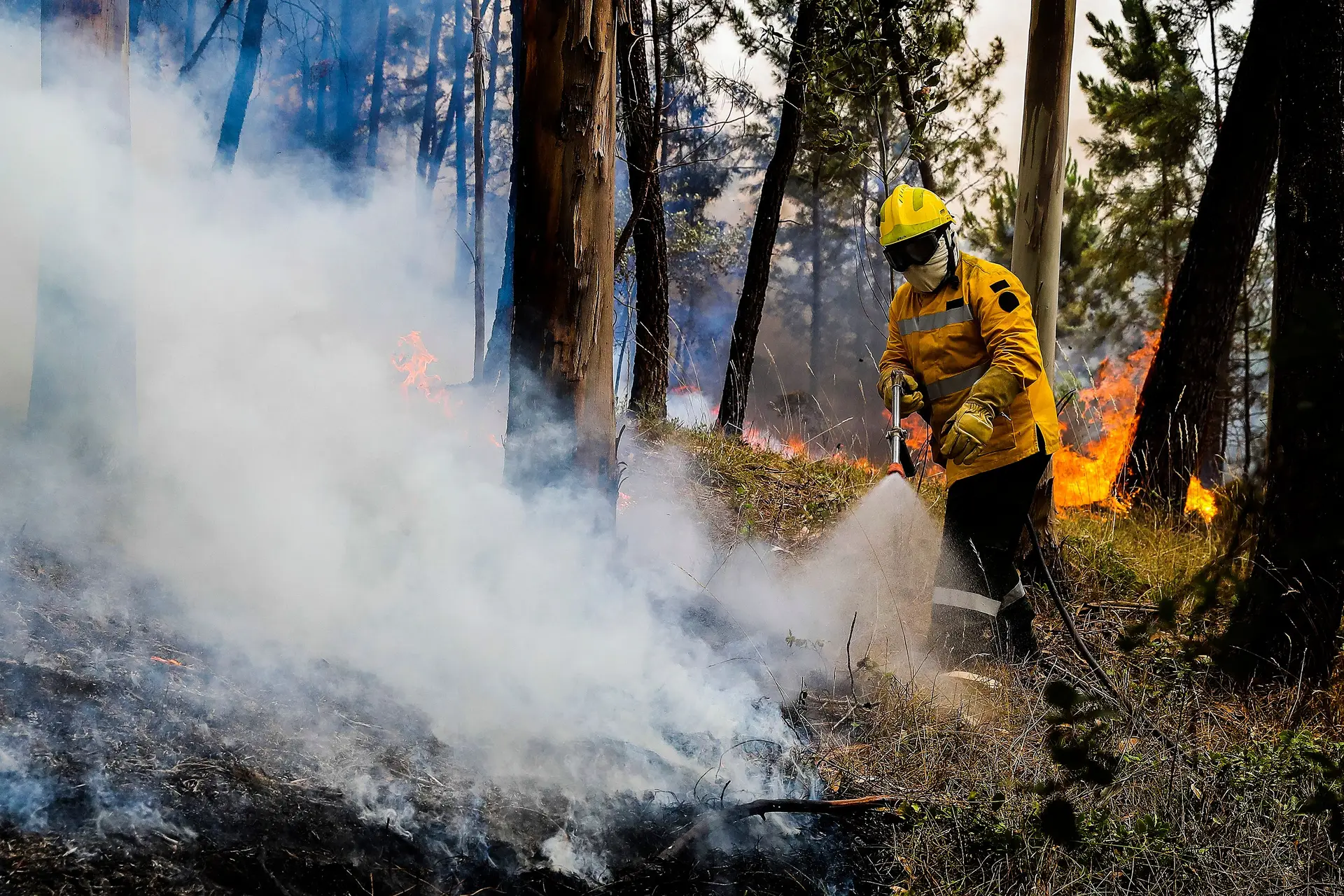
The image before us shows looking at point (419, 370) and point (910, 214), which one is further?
point (419, 370)

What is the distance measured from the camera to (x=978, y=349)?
374 centimetres

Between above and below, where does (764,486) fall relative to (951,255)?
below

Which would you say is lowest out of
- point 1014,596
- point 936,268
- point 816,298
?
point 1014,596

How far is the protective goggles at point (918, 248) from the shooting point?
363 cm

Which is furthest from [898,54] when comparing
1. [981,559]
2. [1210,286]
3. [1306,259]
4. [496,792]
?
[496,792]

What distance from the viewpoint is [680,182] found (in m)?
17.1

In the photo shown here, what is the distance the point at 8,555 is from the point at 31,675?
0.88 metres

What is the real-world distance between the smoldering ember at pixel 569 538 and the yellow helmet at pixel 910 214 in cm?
2

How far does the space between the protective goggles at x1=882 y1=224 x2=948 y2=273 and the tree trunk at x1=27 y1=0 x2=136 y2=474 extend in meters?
3.66

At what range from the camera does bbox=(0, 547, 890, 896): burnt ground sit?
76.1 inches

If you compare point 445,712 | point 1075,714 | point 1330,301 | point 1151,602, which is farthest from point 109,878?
point 1151,602

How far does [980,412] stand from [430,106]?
5730mm

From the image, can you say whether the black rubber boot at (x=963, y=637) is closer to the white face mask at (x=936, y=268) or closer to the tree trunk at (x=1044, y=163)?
the tree trunk at (x=1044, y=163)

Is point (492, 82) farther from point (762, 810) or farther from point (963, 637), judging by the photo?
point (762, 810)
